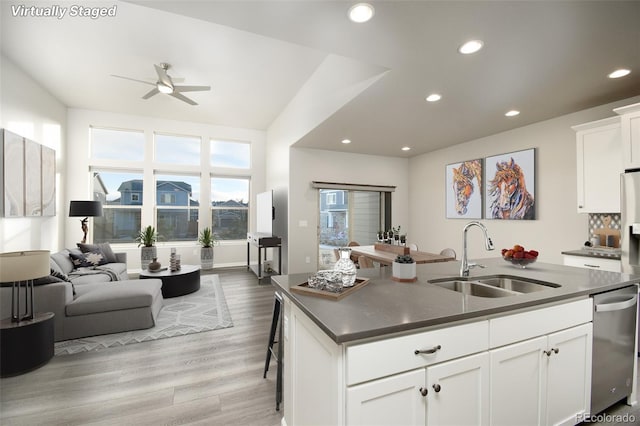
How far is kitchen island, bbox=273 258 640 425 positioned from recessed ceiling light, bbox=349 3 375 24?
1.79m

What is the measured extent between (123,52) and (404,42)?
3.75m

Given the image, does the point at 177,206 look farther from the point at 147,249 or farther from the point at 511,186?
the point at 511,186

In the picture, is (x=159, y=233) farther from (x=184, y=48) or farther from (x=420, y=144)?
(x=420, y=144)

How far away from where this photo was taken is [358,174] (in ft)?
Answer: 20.2

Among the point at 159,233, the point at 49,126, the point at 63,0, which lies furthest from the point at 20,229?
the point at 63,0

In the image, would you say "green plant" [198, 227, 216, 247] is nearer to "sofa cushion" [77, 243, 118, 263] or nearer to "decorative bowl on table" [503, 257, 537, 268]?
"sofa cushion" [77, 243, 118, 263]

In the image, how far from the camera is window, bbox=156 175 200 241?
6609 millimetres

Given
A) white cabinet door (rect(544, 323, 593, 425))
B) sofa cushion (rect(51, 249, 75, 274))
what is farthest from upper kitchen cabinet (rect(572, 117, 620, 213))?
sofa cushion (rect(51, 249, 75, 274))

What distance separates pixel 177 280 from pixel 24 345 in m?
2.05

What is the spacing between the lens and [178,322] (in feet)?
11.0

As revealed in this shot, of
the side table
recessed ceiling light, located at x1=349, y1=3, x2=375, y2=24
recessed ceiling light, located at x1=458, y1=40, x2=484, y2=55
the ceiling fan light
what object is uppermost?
the ceiling fan light

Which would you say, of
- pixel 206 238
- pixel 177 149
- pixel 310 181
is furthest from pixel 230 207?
pixel 310 181

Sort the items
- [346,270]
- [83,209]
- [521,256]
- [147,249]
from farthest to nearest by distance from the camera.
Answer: [147,249], [83,209], [521,256], [346,270]

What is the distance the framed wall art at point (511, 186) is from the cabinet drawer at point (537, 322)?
294 cm
